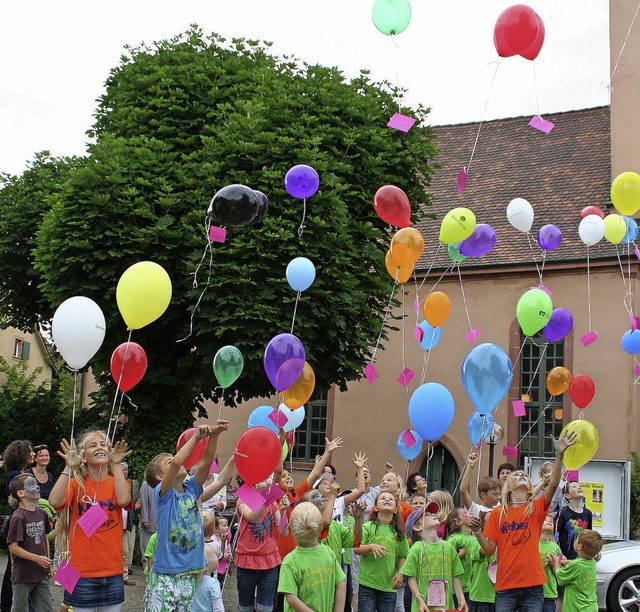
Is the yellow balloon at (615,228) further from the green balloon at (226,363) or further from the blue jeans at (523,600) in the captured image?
the blue jeans at (523,600)

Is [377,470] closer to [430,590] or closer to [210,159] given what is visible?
[210,159]

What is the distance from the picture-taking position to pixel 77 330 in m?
7.68

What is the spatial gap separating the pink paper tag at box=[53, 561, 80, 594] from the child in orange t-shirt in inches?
112

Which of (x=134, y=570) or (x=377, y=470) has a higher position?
(x=377, y=470)

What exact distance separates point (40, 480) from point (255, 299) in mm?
4944

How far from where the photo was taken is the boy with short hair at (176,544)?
609 cm

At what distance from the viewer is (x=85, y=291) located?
14.5 metres

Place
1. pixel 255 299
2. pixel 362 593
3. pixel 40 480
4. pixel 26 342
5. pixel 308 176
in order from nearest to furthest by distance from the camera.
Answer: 1. pixel 362 593
2. pixel 40 480
3. pixel 308 176
4. pixel 255 299
5. pixel 26 342

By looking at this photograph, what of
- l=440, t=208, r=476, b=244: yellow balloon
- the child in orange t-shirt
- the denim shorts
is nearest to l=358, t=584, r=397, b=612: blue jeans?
the child in orange t-shirt

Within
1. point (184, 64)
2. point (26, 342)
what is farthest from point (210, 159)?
point (26, 342)

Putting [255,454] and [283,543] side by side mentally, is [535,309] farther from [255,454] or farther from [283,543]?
[255,454]

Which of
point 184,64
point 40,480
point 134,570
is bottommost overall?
point 134,570

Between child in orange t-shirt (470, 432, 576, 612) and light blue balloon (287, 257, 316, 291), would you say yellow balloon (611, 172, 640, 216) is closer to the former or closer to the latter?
light blue balloon (287, 257, 316, 291)

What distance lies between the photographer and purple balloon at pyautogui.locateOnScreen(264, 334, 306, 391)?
28.0 ft
